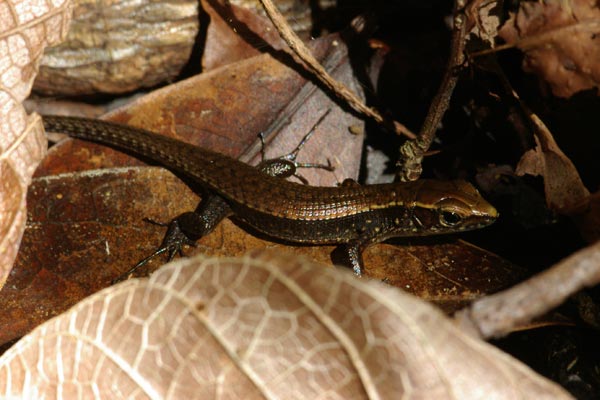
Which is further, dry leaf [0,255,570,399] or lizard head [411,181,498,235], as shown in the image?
lizard head [411,181,498,235]

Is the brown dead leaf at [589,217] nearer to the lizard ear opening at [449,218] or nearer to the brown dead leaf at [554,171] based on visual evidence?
the brown dead leaf at [554,171]

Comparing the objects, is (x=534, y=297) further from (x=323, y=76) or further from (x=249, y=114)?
(x=249, y=114)

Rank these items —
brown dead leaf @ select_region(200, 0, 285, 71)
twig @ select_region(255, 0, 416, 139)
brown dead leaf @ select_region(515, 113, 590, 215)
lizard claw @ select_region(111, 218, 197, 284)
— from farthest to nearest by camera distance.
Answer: brown dead leaf @ select_region(200, 0, 285, 71) → twig @ select_region(255, 0, 416, 139) → lizard claw @ select_region(111, 218, 197, 284) → brown dead leaf @ select_region(515, 113, 590, 215)

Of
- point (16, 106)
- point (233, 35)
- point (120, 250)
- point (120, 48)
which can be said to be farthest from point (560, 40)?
point (120, 48)

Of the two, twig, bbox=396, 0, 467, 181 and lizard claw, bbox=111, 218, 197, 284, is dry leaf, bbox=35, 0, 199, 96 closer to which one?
lizard claw, bbox=111, 218, 197, 284

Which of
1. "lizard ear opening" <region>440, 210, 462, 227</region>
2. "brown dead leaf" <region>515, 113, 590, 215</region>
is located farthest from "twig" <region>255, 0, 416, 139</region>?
"brown dead leaf" <region>515, 113, 590, 215</region>

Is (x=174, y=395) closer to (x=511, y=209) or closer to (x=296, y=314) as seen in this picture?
(x=296, y=314)

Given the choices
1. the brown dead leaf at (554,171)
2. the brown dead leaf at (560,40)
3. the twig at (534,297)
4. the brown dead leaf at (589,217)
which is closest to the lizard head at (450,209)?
the brown dead leaf at (554,171)
